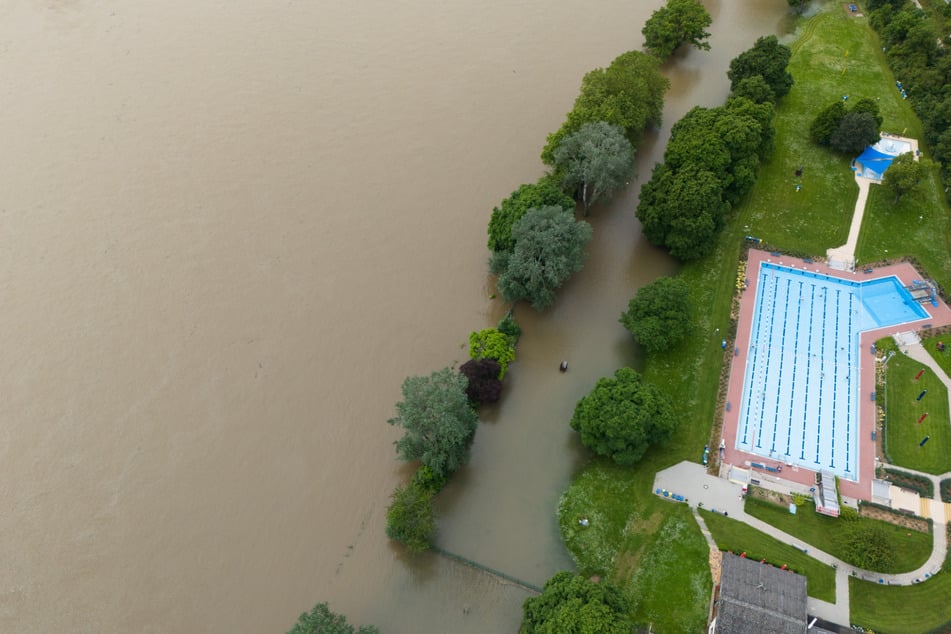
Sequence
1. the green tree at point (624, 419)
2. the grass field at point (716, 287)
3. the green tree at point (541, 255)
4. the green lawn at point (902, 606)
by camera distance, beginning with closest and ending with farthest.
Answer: the green lawn at point (902, 606) < the grass field at point (716, 287) < the green tree at point (624, 419) < the green tree at point (541, 255)

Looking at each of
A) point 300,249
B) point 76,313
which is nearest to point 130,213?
point 76,313

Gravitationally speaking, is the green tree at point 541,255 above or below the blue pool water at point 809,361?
above

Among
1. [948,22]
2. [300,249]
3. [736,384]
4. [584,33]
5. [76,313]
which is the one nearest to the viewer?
[736,384]

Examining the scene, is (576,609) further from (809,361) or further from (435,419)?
(809,361)

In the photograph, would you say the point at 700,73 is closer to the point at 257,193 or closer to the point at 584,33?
the point at 584,33

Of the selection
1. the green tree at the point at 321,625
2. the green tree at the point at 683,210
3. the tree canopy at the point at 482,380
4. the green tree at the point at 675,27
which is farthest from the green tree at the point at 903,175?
the green tree at the point at 321,625

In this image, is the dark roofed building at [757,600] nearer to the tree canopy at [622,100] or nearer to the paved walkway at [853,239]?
the paved walkway at [853,239]

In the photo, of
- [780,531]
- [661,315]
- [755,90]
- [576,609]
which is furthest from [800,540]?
[755,90]
